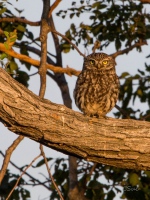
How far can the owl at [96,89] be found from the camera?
24.3ft

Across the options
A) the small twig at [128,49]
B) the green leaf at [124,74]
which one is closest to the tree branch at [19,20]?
the small twig at [128,49]

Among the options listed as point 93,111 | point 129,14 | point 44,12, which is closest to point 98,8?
point 129,14

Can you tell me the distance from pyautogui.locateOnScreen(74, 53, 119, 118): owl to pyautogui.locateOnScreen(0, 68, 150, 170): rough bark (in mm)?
1318

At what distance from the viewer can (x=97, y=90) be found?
24.4ft

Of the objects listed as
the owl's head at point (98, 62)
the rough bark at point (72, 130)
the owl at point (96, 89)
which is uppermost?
the owl's head at point (98, 62)

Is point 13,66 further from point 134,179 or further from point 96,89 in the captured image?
point 134,179

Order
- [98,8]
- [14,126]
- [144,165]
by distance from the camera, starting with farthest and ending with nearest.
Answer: [98,8] < [144,165] < [14,126]

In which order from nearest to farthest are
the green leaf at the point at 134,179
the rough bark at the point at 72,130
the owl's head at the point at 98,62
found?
the rough bark at the point at 72,130 → the owl's head at the point at 98,62 → the green leaf at the point at 134,179

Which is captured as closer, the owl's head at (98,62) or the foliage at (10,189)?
the owl's head at (98,62)

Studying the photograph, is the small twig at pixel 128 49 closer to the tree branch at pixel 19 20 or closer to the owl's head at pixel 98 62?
the owl's head at pixel 98 62

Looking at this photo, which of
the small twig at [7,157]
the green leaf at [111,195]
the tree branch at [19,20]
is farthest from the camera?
the green leaf at [111,195]

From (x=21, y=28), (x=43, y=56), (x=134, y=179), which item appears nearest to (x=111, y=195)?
(x=134, y=179)

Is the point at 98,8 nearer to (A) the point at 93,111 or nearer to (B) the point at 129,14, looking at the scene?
(B) the point at 129,14

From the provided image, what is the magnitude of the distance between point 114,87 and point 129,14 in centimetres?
222
